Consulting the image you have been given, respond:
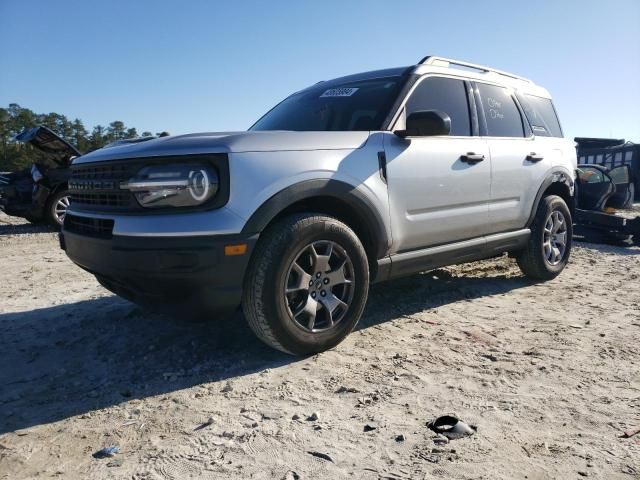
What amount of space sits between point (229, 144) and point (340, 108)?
1.48m

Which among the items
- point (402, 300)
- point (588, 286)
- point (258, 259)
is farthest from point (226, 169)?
point (588, 286)

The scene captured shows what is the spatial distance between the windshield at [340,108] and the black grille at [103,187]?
1.56 metres

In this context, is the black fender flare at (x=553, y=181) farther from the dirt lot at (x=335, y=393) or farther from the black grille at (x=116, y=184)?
the black grille at (x=116, y=184)

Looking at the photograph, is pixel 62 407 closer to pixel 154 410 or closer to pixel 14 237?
pixel 154 410

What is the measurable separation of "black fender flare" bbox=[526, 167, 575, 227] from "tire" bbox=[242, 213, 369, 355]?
2.41 m

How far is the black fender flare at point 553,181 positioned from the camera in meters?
4.74

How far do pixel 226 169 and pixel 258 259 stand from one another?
0.53 metres

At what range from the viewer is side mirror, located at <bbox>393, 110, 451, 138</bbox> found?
3.28 meters

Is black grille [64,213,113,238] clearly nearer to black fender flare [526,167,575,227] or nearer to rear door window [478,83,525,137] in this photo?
rear door window [478,83,525,137]

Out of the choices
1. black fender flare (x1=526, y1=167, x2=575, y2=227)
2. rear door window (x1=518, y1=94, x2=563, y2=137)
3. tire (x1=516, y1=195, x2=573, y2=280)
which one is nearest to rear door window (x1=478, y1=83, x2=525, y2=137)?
rear door window (x1=518, y1=94, x2=563, y2=137)

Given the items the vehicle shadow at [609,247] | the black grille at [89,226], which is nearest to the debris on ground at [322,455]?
the black grille at [89,226]

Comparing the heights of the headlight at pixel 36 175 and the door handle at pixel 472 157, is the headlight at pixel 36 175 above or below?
below

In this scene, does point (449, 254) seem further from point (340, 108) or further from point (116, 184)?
point (116, 184)

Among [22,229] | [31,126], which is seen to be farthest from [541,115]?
[31,126]
